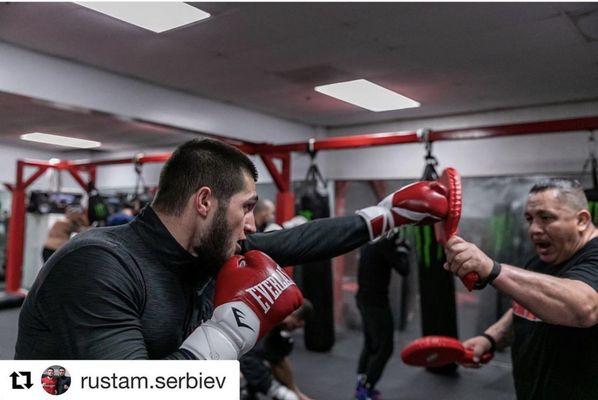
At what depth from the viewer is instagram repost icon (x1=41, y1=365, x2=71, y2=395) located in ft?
2.97

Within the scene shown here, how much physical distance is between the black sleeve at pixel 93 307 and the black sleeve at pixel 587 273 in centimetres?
109

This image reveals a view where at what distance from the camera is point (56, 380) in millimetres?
910

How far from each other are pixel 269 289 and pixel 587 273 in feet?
3.02

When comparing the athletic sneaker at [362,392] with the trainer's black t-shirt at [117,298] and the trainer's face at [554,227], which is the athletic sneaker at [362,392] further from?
the trainer's black t-shirt at [117,298]

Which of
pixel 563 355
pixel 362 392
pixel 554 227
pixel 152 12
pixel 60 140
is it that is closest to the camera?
pixel 563 355

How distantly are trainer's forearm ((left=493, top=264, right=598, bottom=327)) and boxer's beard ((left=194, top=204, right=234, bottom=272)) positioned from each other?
2.35 feet

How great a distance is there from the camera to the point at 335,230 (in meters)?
1.49

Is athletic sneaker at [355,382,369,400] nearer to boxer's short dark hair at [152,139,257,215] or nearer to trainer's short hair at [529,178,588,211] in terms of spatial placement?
trainer's short hair at [529,178,588,211]

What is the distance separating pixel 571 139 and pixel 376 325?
224 cm

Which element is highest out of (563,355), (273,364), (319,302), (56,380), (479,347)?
(56,380)

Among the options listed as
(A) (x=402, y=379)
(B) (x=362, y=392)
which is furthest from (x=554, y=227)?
(A) (x=402, y=379)

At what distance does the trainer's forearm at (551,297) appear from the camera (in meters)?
1.31

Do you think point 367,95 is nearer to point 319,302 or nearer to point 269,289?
point 319,302

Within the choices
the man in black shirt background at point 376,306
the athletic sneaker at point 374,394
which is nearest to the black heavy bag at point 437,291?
the man in black shirt background at point 376,306
